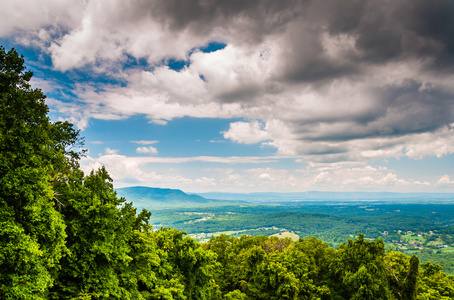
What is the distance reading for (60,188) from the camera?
770 inches

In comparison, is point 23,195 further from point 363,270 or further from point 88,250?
point 363,270

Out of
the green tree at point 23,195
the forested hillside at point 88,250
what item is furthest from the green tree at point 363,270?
the green tree at point 23,195

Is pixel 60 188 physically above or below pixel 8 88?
below

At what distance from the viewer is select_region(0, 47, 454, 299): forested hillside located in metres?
13.5

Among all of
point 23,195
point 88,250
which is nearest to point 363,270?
point 88,250

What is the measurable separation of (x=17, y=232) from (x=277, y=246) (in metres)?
40.7

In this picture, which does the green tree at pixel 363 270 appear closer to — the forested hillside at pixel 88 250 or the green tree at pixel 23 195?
the forested hillside at pixel 88 250

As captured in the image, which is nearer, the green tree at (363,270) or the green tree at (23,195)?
the green tree at (23,195)

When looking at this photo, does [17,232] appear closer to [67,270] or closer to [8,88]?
[67,270]

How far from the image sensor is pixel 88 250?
714 inches

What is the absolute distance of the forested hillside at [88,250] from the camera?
13.5m

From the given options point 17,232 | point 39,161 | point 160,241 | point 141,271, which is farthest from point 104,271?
point 160,241

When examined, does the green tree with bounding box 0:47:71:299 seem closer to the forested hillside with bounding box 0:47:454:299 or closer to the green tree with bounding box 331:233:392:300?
the forested hillside with bounding box 0:47:454:299

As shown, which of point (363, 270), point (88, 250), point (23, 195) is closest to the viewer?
point (23, 195)
